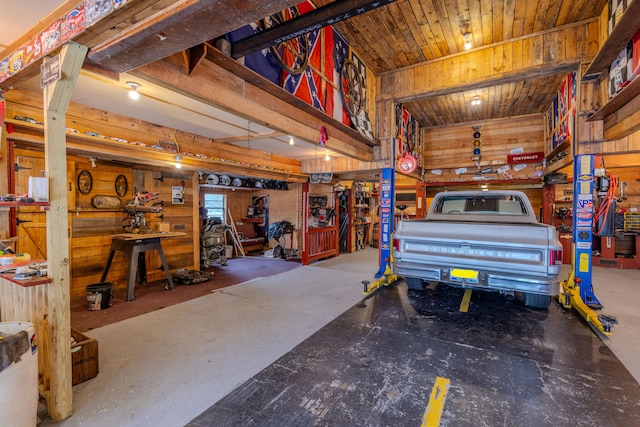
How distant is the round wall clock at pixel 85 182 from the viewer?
4777 mm

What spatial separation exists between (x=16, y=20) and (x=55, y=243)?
72.9 inches

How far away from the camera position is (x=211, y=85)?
106 inches

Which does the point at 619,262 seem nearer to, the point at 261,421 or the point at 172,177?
the point at 261,421

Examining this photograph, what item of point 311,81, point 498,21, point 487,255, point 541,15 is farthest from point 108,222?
point 541,15

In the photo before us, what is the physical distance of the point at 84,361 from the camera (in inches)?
94.2

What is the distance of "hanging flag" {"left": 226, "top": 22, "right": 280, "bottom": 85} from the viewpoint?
8.94 ft

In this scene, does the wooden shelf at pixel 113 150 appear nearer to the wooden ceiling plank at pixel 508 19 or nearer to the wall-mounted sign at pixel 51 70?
the wall-mounted sign at pixel 51 70

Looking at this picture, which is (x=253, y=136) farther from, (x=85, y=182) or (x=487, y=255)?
(x=487, y=255)

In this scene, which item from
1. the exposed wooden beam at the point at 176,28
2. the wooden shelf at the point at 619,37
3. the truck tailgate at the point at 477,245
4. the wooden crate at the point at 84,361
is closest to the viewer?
the exposed wooden beam at the point at 176,28

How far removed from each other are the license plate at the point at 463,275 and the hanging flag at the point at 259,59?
10.1 feet

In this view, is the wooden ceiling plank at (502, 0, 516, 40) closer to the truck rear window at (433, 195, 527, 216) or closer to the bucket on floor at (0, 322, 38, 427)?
the truck rear window at (433, 195, 527, 216)

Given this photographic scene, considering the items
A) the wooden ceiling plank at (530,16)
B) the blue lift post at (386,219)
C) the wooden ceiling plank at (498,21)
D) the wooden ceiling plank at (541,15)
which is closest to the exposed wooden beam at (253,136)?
the blue lift post at (386,219)

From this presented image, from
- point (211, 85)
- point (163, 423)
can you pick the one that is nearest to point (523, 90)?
point (211, 85)

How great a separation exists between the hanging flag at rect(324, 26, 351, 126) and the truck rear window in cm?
228
